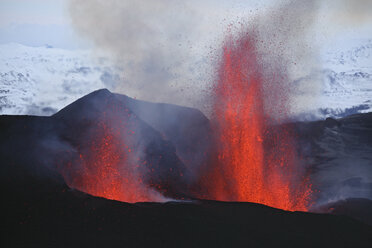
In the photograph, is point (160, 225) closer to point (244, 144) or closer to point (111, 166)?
point (111, 166)

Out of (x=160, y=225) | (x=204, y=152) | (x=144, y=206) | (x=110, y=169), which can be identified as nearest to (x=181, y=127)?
(x=204, y=152)

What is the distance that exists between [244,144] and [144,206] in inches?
320

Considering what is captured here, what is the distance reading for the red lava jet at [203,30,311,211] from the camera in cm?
1534

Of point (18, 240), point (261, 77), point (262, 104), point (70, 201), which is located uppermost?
point (261, 77)

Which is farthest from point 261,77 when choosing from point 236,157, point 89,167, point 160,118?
point 89,167

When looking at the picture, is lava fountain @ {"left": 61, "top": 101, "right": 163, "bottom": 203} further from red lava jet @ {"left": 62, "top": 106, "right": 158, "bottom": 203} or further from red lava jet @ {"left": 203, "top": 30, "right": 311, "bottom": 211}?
red lava jet @ {"left": 203, "top": 30, "right": 311, "bottom": 211}

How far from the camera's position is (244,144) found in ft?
53.9

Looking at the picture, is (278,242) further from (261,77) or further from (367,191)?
A: (261,77)

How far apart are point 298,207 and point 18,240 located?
947 cm

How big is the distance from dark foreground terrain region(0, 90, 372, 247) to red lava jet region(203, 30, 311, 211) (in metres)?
0.90

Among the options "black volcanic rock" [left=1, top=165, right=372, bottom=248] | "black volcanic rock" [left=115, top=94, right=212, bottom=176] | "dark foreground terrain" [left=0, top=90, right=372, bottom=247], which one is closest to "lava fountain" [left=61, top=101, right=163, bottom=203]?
"dark foreground terrain" [left=0, top=90, right=372, bottom=247]

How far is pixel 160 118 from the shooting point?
17.2 meters

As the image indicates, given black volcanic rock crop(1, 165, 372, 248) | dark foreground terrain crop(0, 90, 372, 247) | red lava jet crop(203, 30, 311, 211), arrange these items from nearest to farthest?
1. black volcanic rock crop(1, 165, 372, 248)
2. dark foreground terrain crop(0, 90, 372, 247)
3. red lava jet crop(203, 30, 311, 211)

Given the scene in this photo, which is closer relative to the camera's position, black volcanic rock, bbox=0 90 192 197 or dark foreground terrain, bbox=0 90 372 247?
dark foreground terrain, bbox=0 90 372 247
